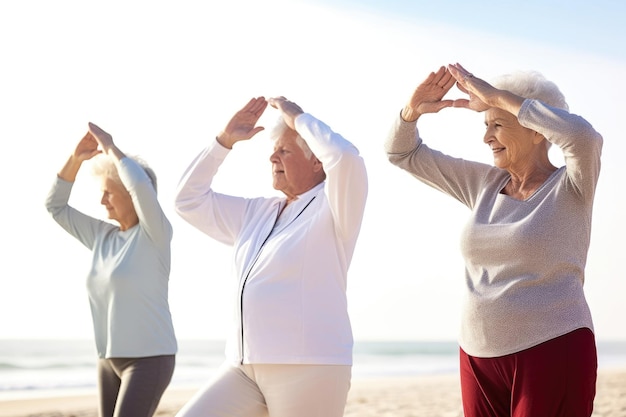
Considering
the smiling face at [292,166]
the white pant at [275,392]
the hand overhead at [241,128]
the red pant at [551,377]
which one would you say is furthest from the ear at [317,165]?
the red pant at [551,377]

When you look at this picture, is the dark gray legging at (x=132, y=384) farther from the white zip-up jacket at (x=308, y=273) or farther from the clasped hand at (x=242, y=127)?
the clasped hand at (x=242, y=127)

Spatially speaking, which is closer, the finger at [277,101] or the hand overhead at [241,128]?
the finger at [277,101]

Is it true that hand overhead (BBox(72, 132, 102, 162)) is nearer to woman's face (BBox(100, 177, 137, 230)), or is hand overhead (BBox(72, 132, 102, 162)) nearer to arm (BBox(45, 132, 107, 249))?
arm (BBox(45, 132, 107, 249))

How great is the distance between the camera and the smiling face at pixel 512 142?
3424mm

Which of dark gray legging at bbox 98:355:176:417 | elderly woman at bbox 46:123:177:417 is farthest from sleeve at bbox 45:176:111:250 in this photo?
dark gray legging at bbox 98:355:176:417

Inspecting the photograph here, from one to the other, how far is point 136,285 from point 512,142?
2348 millimetres

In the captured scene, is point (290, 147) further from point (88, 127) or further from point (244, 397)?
point (88, 127)

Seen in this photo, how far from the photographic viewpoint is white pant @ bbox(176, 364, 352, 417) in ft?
11.5

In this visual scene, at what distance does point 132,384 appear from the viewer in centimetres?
476

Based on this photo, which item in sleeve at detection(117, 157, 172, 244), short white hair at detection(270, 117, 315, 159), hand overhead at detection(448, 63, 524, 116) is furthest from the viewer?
sleeve at detection(117, 157, 172, 244)

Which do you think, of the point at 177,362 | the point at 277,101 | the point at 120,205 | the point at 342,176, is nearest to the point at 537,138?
the point at 342,176

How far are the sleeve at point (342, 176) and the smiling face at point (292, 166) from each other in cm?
21

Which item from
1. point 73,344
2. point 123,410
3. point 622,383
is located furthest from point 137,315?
point 73,344

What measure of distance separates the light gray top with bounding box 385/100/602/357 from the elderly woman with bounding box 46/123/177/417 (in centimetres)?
204
